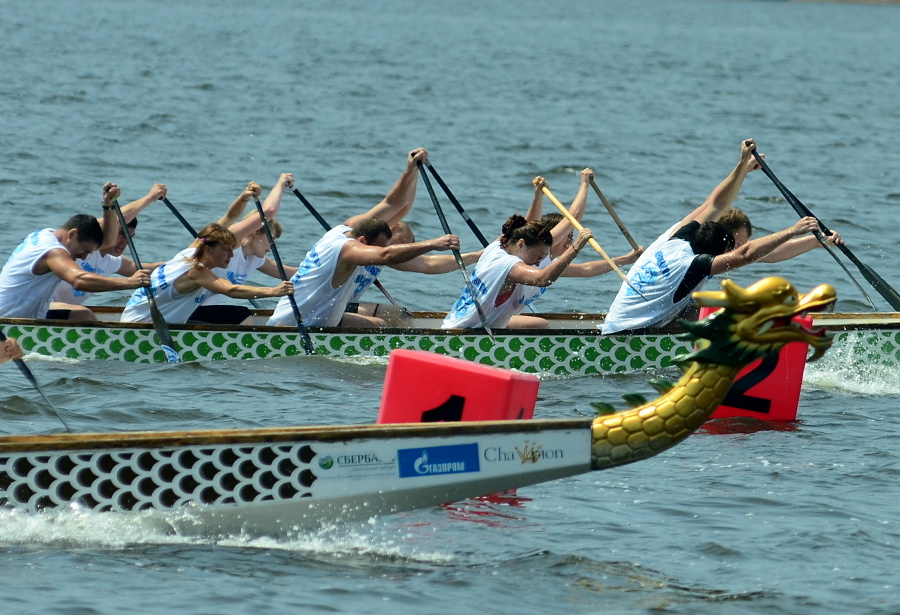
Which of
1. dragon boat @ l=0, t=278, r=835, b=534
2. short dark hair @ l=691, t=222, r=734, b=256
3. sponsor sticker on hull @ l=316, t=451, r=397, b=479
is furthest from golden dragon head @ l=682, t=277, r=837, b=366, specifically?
short dark hair @ l=691, t=222, r=734, b=256

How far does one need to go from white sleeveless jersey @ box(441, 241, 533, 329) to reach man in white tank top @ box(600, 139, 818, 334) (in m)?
0.73

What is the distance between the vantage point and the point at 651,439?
609 cm

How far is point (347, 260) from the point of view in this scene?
426 inches

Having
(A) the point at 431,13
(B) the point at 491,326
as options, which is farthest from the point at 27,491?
(A) the point at 431,13

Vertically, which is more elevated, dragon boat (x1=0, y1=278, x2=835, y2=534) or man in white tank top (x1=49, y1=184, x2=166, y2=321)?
man in white tank top (x1=49, y1=184, x2=166, y2=321)

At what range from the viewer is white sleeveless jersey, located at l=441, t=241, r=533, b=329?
10.8 metres

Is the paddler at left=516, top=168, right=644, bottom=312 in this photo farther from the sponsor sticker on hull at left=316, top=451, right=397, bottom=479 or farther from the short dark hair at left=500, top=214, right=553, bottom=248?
the sponsor sticker on hull at left=316, top=451, right=397, bottom=479

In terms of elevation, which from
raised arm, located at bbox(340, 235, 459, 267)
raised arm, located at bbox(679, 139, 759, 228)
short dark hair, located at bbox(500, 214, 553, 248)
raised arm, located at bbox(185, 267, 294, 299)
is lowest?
raised arm, located at bbox(185, 267, 294, 299)

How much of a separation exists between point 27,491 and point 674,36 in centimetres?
6259

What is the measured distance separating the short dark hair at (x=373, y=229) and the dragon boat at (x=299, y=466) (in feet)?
14.8

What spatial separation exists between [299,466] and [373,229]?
4563 millimetres

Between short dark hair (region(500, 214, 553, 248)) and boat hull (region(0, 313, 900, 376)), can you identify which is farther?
boat hull (region(0, 313, 900, 376))

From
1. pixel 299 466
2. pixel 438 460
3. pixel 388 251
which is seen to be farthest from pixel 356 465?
pixel 388 251

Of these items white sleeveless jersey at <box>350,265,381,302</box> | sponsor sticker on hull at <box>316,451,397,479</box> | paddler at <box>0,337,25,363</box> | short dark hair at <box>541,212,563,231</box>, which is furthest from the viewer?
short dark hair at <box>541,212,563,231</box>
